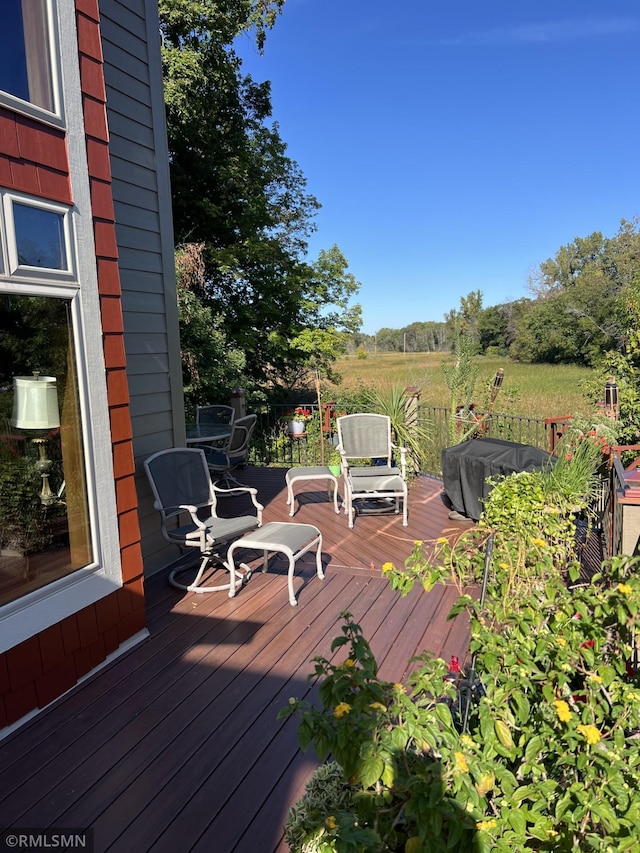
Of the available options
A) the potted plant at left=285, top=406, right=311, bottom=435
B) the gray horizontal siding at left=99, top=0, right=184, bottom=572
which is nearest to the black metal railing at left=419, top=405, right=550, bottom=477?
the potted plant at left=285, top=406, right=311, bottom=435

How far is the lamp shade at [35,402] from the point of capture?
2.39 meters

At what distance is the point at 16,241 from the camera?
2.09 meters

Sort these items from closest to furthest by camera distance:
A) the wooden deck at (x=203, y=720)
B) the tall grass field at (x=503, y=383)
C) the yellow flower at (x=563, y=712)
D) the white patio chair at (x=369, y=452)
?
the yellow flower at (x=563, y=712) < the wooden deck at (x=203, y=720) < the white patio chair at (x=369, y=452) < the tall grass field at (x=503, y=383)

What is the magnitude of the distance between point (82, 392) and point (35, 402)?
0.22m

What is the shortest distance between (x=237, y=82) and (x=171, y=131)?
8.82 ft

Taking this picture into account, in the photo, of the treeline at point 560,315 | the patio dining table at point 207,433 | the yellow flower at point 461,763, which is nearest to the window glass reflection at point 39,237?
the yellow flower at point 461,763

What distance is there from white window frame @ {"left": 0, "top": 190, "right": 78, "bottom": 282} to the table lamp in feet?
1.58

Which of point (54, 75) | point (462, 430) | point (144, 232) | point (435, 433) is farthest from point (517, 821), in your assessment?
point (435, 433)

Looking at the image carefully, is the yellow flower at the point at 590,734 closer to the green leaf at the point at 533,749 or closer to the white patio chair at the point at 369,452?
the green leaf at the point at 533,749

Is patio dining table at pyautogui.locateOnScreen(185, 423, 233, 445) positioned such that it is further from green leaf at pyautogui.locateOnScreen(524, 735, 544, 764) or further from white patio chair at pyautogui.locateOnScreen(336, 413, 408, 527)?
green leaf at pyautogui.locateOnScreen(524, 735, 544, 764)

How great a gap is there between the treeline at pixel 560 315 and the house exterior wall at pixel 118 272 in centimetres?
1765

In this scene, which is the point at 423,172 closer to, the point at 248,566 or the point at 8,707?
the point at 248,566

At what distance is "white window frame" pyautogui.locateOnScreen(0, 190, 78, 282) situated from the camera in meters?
2.05

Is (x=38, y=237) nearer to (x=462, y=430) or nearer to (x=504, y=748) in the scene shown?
(x=504, y=748)
